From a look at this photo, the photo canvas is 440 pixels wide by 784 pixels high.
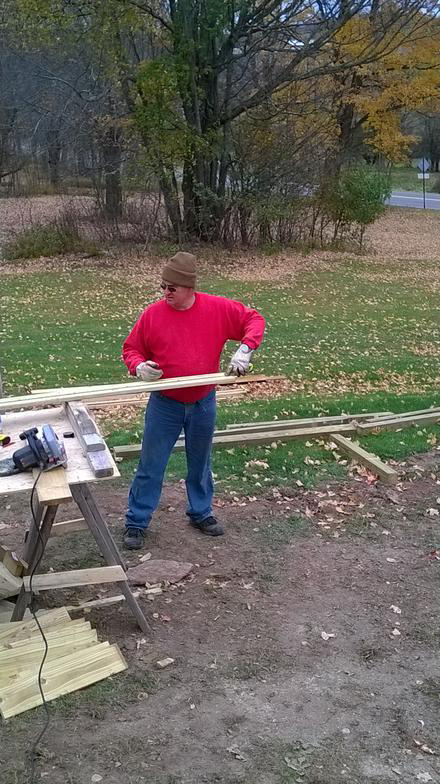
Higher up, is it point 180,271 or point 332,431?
point 180,271

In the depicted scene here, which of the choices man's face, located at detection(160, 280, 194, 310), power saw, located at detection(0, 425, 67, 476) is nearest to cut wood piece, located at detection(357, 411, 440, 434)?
man's face, located at detection(160, 280, 194, 310)

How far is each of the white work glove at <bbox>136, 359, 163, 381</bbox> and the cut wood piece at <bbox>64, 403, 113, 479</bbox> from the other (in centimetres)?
43

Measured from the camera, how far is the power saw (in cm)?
370

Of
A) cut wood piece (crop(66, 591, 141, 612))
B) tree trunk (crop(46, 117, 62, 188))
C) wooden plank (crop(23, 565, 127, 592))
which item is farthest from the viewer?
tree trunk (crop(46, 117, 62, 188))

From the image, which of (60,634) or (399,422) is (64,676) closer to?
(60,634)

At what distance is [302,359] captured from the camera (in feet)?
37.5

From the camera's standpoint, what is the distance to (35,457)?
12.1 ft

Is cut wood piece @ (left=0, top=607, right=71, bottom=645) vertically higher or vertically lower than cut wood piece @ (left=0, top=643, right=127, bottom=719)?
higher

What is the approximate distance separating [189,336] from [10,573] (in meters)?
1.83

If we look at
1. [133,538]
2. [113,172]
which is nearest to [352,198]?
[113,172]

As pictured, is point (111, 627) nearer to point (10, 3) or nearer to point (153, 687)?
point (153, 687)

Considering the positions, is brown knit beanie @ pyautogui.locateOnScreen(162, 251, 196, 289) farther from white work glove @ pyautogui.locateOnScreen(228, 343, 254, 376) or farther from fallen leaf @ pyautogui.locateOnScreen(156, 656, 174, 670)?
fallen leaf @ pyautogui.locateOnScreen(156, 656, 174, 670)

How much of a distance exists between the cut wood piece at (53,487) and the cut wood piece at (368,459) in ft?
11.8

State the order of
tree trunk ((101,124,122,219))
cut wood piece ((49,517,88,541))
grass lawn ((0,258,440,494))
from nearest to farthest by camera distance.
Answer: cut wood piece ((49,517,88,541)) → grass lawn ((0,258,440,494)) → tree trunk ((101,124,122,219))
